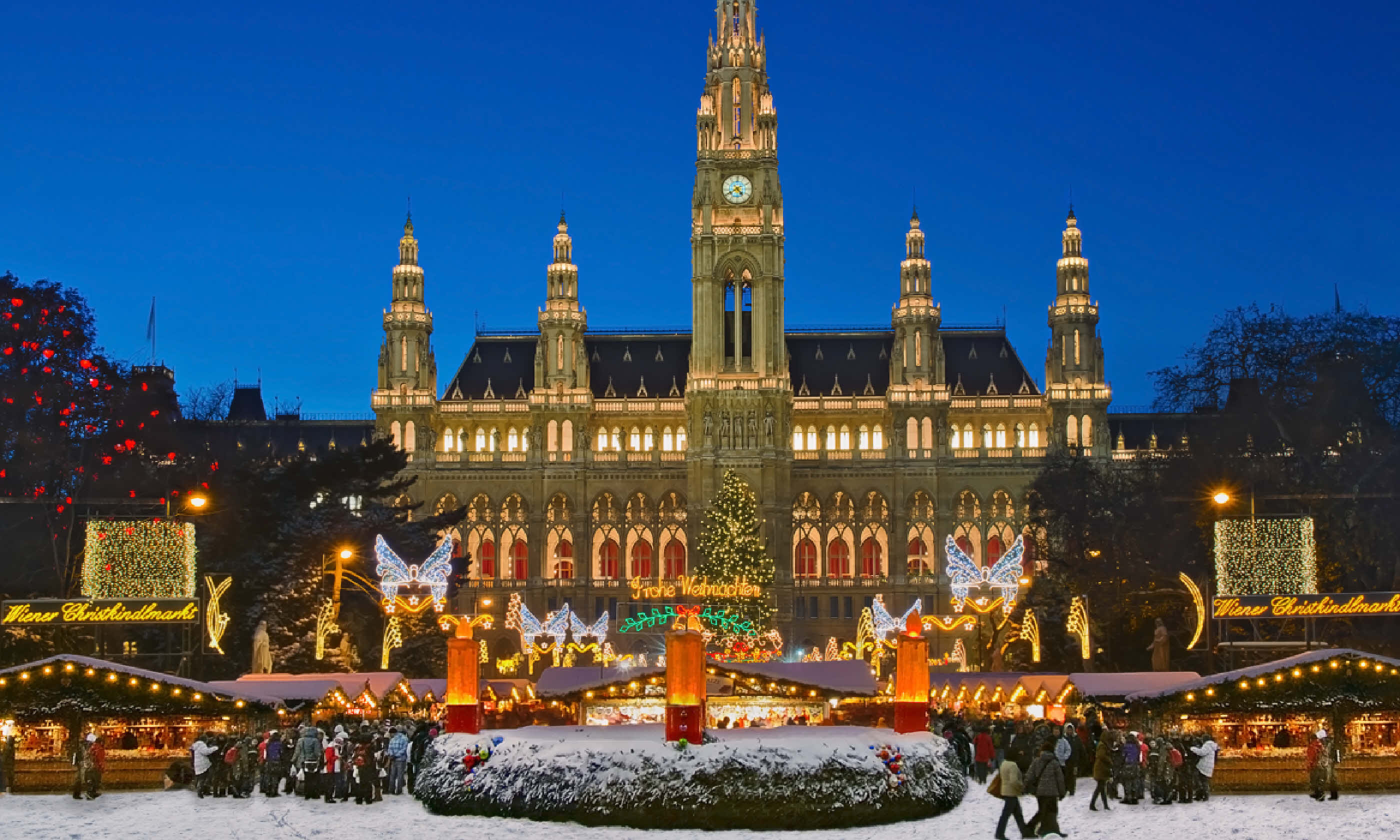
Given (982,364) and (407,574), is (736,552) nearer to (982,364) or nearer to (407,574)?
(982,364)

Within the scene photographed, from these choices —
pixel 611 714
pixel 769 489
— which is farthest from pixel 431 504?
pixel 611 714

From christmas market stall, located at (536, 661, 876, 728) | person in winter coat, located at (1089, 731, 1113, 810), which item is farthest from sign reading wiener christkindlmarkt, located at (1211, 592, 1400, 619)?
christmas market stall, located at (536, 661, 876, 728)

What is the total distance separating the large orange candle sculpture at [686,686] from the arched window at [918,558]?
73098mm

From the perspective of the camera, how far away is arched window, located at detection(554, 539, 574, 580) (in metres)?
108

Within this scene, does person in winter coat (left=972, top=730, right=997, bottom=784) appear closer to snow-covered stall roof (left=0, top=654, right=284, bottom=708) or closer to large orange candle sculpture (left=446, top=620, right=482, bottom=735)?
large orange candle sculpture (left=446, top=620, right=482, bottom=735)

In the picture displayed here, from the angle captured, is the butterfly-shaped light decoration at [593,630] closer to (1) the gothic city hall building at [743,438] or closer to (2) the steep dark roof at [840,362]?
(1) the gothic city hall building at [743,438]

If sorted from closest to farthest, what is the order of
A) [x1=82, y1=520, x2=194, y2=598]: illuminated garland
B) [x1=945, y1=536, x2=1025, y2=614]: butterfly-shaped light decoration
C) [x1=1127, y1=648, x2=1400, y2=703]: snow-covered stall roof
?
[x1=1127, y1=648, x2=1400, y2=703]: snow-covered stall roof → [x1=82, y1=520, x2=194, y2=598]: illuminated garland → [x1=945, y1=536, x2=1025, y2=614]: butterfly-shaped light decoration

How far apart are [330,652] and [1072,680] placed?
2927cm

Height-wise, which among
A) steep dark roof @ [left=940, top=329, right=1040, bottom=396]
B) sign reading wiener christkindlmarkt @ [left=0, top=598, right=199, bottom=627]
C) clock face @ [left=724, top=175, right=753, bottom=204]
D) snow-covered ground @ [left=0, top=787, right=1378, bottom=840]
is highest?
clock face @ [left=724, top=175, right=753, bottom=204]

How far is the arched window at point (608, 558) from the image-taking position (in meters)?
108

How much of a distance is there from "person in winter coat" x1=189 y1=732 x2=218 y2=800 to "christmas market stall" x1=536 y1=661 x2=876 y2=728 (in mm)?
14565

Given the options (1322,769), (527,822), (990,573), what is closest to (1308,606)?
(1322,769)

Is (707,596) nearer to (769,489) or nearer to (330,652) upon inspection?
(769,489)

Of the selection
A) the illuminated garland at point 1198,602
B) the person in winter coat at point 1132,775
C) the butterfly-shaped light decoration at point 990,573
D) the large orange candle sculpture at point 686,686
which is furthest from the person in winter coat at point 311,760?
the butterfly-shaped light decoration at point 990,573
